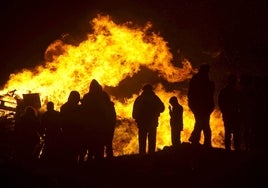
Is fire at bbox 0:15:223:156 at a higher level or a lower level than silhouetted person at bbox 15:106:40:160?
higher

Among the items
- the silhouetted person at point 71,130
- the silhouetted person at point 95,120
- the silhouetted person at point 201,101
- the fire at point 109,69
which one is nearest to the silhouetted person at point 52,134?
the silhouetted person at point 71,130

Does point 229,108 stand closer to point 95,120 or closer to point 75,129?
point 95,120

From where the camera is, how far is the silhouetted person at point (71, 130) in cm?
1155

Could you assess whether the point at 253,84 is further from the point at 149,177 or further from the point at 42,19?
the point at 42,19

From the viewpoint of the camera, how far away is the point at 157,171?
10531 millimetres

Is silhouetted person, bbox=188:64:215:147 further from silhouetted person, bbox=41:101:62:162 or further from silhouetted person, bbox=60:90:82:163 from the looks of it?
silhouetted person, bbox=41:101:62:162

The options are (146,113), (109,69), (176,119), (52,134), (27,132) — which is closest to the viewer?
(52,134)

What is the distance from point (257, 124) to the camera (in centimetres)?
1291

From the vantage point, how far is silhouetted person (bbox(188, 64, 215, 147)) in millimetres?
11586

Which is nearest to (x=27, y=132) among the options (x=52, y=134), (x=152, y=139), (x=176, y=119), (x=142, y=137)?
(x=52, y=134)

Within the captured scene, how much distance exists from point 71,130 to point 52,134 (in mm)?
665

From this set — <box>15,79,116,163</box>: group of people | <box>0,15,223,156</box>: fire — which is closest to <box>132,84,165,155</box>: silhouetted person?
<box>15,79,116,163</box>: group of people

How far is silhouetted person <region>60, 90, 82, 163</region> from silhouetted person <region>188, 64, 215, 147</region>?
2883 millimetres

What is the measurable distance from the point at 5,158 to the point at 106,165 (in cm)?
236
